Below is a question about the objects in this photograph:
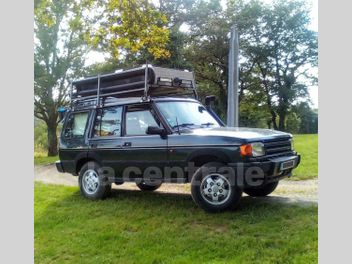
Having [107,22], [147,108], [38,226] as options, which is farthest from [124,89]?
[38,226]

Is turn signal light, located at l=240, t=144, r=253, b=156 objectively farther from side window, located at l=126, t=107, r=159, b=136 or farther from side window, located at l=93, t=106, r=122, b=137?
side window, located at l=93, t=106, r=122, b=137

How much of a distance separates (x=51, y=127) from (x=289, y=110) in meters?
21.3

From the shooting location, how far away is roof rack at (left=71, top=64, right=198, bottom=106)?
768 centimetres

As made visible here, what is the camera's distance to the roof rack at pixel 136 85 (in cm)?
768

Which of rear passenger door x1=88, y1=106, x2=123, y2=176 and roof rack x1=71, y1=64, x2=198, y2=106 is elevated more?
roof rack x1=71, y1=64, x2=198, y2=106

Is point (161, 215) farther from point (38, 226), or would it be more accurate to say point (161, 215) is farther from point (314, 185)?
point (314, 185)

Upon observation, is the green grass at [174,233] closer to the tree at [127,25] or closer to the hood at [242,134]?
the hood at [242,134]

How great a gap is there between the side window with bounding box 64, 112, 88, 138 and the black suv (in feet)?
0.08

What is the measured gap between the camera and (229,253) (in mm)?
4922

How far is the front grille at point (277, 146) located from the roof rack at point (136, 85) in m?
2.55

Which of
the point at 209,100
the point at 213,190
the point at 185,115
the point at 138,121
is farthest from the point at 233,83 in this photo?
the point at 213,190

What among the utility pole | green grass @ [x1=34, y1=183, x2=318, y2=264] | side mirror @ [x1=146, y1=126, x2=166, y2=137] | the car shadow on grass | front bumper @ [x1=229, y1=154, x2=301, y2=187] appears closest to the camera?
green grass @ [x1=34, y1=183, x2=318, y2=264]

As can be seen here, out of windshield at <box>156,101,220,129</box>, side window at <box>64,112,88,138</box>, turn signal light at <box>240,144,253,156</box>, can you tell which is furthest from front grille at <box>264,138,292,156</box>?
side window at <box>64,112,88,138</box>

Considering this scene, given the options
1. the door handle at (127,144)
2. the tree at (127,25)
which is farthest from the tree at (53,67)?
the door handle at (127,144)
